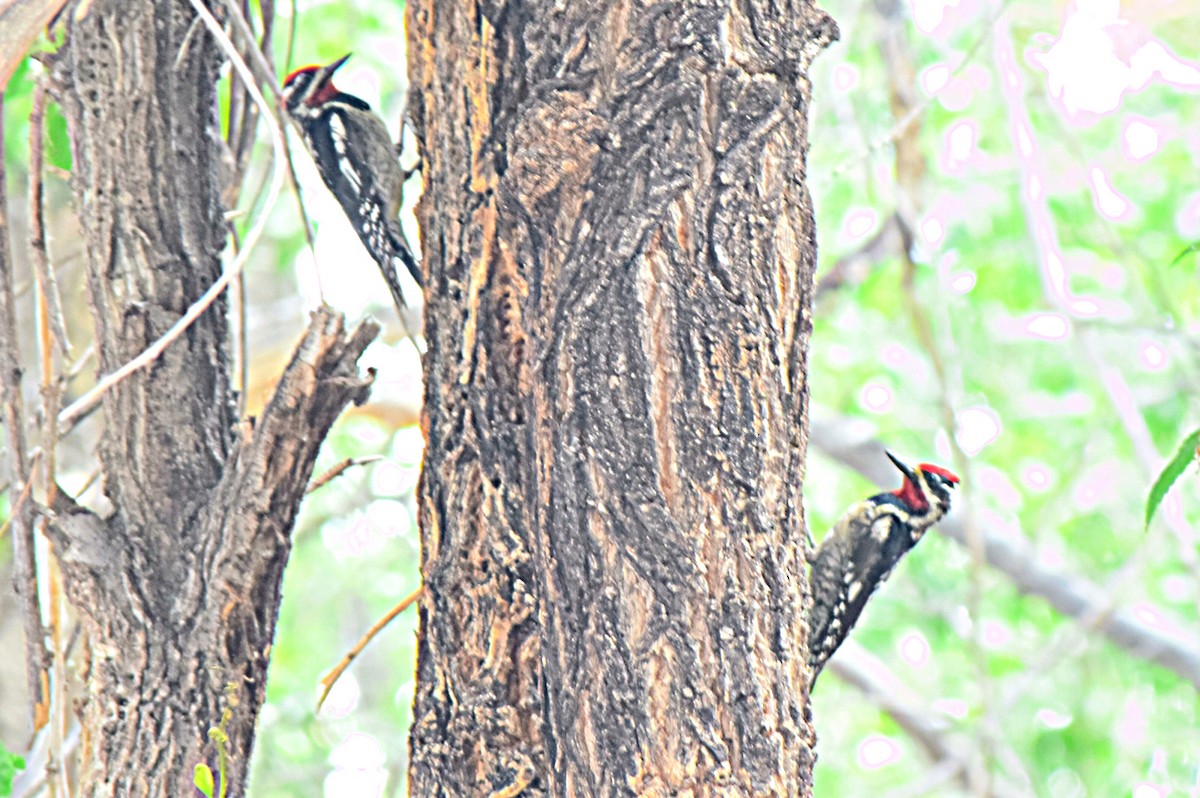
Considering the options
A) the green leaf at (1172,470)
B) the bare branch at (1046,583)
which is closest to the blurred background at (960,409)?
the bare branch at (1046,583)

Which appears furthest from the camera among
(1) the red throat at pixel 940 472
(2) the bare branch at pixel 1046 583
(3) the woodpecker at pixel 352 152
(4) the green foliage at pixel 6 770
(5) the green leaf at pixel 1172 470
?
(2) the bare branch at pixel 1046 583

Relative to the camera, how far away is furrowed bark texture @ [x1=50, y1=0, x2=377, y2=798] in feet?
6.33

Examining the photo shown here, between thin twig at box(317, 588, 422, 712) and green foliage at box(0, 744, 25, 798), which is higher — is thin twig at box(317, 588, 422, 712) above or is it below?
above

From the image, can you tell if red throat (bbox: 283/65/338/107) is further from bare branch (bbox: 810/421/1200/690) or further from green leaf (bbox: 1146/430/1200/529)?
green leaf (bbox: 1146/430/1200/529)

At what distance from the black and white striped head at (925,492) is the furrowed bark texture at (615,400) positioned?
267 cm

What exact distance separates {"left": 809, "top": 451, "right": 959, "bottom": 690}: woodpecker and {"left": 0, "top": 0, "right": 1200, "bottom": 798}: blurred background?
24 cm

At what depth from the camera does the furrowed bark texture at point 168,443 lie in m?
1.93

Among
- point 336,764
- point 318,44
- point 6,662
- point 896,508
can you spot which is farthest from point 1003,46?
point 336,764

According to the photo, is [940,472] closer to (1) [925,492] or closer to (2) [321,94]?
(1) [925,492]

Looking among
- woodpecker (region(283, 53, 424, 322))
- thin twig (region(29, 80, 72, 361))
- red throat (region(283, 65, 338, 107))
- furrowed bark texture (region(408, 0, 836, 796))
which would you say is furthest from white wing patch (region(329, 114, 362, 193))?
furrowed bark texture (region(408, 0, 836, 796))

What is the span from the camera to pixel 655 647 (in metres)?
1.51

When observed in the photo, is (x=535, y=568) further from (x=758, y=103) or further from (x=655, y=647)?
(x=758, y=103)

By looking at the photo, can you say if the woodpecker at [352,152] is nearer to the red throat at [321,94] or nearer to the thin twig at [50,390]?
the red throat at [321,94]

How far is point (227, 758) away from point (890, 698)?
12.0ft
